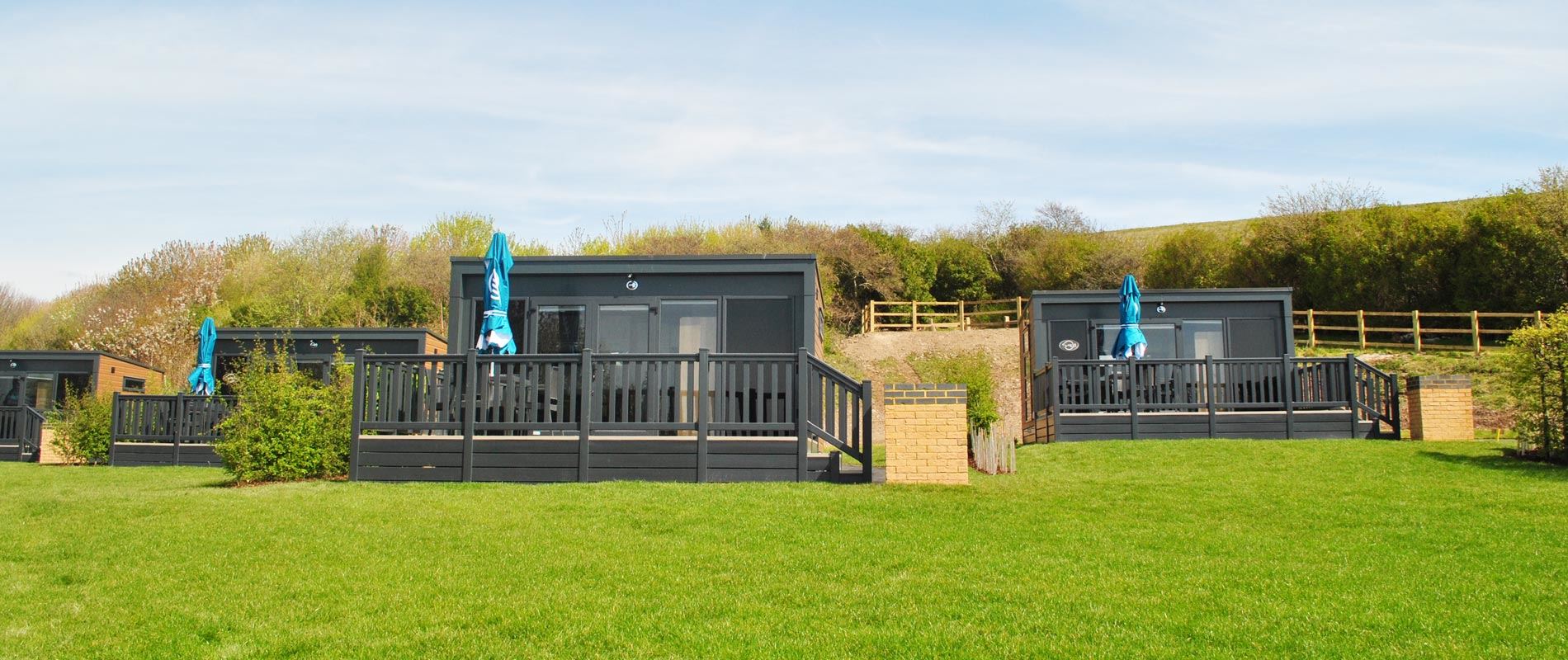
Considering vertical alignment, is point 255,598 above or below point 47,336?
below

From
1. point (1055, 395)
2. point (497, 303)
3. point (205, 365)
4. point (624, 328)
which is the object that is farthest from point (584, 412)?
point (205, 365)

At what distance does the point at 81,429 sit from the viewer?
57.4ft

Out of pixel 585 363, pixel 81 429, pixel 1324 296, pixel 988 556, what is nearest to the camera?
pixel 988 556

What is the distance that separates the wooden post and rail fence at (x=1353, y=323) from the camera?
30.2 m

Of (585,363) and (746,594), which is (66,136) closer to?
(585,363)

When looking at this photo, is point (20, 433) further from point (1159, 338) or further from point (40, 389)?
point (1159, 338)

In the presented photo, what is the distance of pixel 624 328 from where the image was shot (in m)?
14.1

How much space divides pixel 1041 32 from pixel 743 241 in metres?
28.0

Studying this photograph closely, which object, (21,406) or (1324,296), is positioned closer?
(21,406)

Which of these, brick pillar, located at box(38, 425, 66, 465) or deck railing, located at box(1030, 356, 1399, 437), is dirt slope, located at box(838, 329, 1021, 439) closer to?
deck railing, located at box(1030, 356, 1399, 437)

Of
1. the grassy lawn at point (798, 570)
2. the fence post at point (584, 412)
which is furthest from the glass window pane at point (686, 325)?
the grassy lawn at point (798, 570)

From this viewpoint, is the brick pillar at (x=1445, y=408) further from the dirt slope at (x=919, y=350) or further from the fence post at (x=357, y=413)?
the dirt slope at (x=919, y=350)

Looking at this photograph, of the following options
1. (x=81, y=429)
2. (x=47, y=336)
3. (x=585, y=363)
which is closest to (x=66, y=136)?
(x=81, y=429)

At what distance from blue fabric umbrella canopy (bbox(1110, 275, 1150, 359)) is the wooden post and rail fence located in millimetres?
6549
